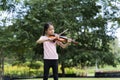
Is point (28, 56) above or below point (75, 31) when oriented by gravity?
below

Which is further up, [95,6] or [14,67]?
[95,6]

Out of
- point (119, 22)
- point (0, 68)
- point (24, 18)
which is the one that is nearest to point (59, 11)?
point (24, 18)

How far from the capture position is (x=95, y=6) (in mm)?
20125

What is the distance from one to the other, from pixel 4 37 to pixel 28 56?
20.7 ft

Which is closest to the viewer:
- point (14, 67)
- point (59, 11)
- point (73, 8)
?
point (59, 11)

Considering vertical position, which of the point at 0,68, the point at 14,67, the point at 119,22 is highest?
the point at 119,22

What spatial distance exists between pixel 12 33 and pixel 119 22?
7.43 metres

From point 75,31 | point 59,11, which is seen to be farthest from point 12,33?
point 75,31

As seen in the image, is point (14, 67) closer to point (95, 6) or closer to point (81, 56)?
point (81, 56)

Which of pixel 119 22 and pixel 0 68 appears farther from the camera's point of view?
pixel 119 22

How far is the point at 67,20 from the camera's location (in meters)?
18.5

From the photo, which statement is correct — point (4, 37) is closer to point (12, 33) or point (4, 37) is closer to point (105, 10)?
point (12, 33)

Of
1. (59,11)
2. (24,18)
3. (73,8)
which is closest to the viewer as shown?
(24,18)

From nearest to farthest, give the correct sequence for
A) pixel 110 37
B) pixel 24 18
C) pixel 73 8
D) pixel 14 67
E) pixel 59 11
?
pixel 24 18 → pixel 59 11 → pixel 73 8 → pixel 110 37 → pixel 14 67
